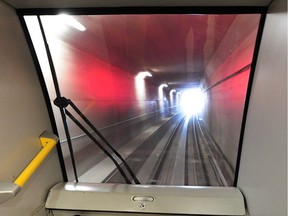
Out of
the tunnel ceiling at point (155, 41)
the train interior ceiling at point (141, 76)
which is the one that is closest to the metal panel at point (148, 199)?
the train interior ceiling at point (141, 76)

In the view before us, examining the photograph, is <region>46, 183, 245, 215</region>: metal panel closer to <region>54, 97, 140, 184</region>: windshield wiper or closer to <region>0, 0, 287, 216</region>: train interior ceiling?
<region>0, 0, 287, 216</region>: train interior ceiling

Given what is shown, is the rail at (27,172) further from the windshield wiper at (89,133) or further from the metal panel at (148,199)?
the metal panel at (148,199)

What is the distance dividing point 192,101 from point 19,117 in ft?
7.78

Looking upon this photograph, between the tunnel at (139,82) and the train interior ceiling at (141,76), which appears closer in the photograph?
the train interior ceiling at (141,76)

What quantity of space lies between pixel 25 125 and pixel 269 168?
1.22 meters

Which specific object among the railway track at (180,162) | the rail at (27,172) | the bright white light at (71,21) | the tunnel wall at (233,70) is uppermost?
the bright white light at (71,21)

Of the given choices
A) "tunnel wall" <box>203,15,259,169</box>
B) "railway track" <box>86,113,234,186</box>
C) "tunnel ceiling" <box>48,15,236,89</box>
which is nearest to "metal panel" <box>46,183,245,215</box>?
"railway track" <box>86,113,234,186</box>

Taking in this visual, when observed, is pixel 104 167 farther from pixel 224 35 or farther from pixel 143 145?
pixel 224 35

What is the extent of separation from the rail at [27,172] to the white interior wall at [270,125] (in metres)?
1.10

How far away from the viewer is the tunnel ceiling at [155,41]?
1356 mm

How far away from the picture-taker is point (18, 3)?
1.09 m

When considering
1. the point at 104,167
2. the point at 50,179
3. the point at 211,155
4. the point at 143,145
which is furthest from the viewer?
the point at 143,145

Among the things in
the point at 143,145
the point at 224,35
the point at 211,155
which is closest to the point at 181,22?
the point at 224,35

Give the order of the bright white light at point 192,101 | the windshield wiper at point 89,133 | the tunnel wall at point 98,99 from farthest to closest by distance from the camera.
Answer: the bright white light at point 192,101
the tunnel wall at point 98,99
the windshield wiper at point 89,133
